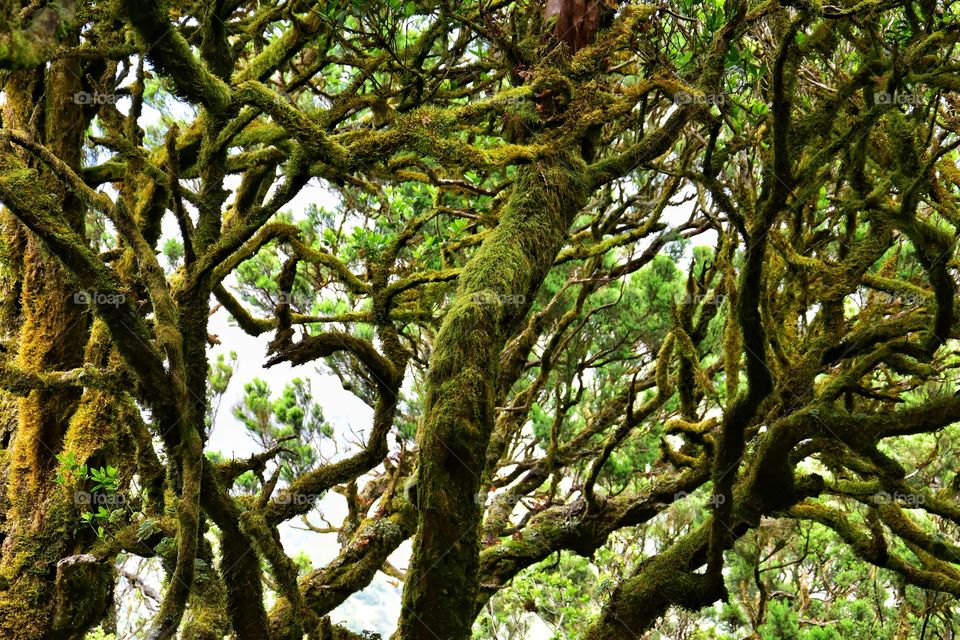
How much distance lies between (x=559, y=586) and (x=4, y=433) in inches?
194

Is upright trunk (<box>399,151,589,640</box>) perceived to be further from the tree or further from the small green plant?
the small green plant

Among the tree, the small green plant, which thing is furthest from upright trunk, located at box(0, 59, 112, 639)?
the small green plant

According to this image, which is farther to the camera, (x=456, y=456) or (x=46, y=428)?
(x=46, y=428)

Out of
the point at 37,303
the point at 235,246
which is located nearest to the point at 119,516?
the point at 235,246

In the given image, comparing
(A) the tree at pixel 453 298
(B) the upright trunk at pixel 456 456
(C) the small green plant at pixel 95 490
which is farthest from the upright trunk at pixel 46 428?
(B) the upright trunk at pixel 456 456

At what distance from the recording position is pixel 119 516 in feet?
11.3

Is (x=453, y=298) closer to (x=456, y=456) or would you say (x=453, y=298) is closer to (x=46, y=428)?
Answer: (x=456, y=456)

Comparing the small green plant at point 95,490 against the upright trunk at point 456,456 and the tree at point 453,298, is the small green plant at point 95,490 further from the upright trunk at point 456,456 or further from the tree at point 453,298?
the upright trunk at point 456,456

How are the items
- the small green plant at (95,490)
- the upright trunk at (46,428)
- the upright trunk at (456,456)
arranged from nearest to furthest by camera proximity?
the upright trunk at (456,456) → the small green plant at (95,490) → the upright trunk at (46,428)

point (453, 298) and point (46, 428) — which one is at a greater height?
point (46, 428)

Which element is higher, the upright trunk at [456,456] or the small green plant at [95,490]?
the small green plant at [95,490]

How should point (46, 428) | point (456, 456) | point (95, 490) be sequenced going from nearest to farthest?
1. point (456, 456)
2. point (95, 490)
3. point (46, 428)

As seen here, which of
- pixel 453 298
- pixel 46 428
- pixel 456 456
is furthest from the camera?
pixel 46 428

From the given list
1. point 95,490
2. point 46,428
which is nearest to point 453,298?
point 95,490
